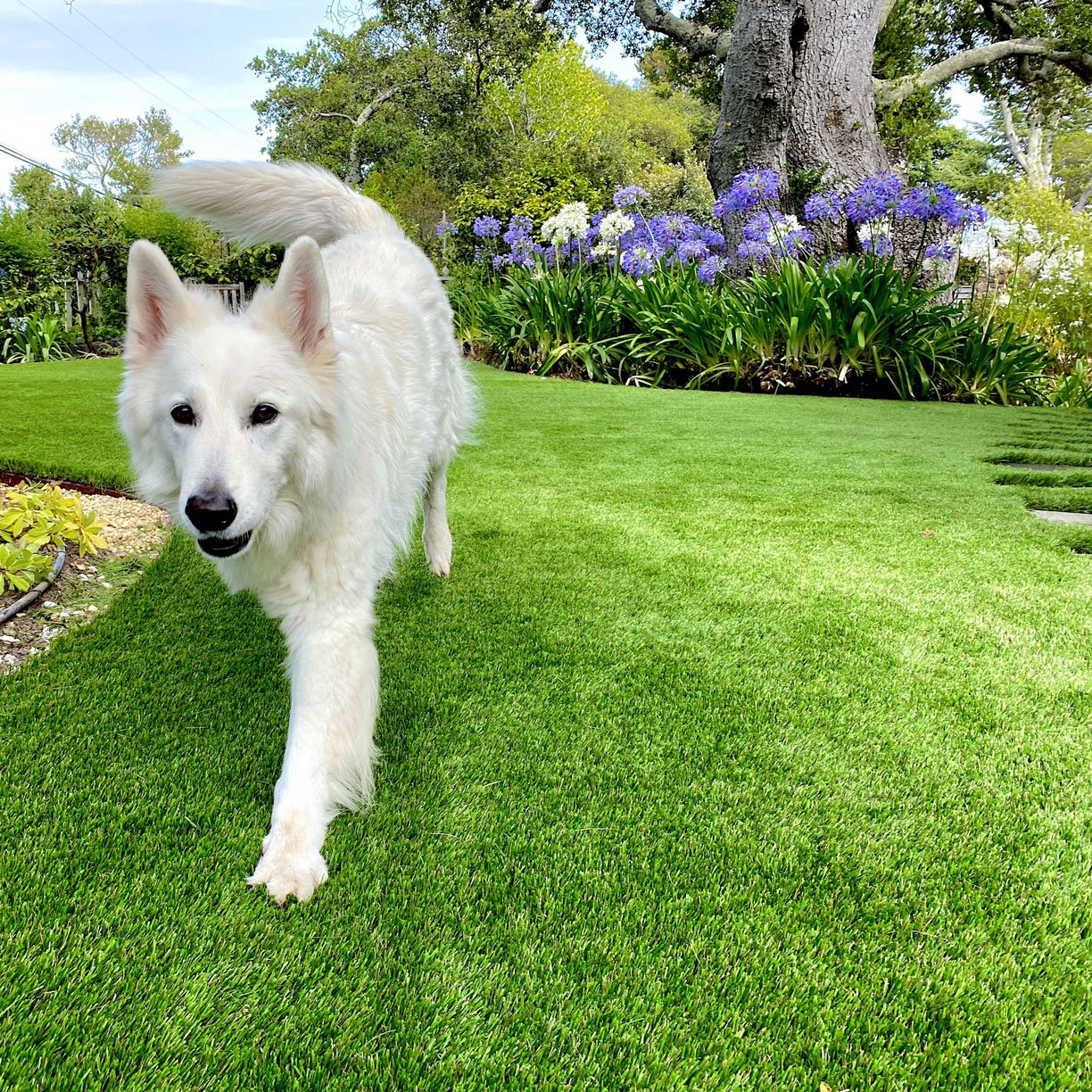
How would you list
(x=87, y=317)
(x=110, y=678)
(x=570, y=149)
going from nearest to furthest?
(x=110, y=678) < (x=87, y=317) < (x=570, y=149)

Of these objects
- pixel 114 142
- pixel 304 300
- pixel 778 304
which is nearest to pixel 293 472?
pixel 304 300

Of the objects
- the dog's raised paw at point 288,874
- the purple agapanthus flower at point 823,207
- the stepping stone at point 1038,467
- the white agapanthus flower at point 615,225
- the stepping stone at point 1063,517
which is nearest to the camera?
the dog's raised paw at point 288,874

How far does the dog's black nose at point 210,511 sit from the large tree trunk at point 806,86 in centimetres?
1077

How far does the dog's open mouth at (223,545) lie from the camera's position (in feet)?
5.56

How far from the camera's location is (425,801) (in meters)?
1.76

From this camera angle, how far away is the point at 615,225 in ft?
34.0

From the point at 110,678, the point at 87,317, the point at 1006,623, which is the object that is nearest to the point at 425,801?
the point at 110,678

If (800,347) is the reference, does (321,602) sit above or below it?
below

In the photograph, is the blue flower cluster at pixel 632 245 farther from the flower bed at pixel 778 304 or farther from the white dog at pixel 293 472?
the white dog at pixel 293 472

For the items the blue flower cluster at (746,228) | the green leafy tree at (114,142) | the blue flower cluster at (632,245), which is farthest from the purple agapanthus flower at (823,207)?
the green leafy tree at (114,142)

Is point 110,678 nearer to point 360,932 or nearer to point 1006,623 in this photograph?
point 360,932

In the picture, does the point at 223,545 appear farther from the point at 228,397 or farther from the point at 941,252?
the point at 941,252

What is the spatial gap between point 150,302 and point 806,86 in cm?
1138

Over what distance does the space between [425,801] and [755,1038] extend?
88 cm
